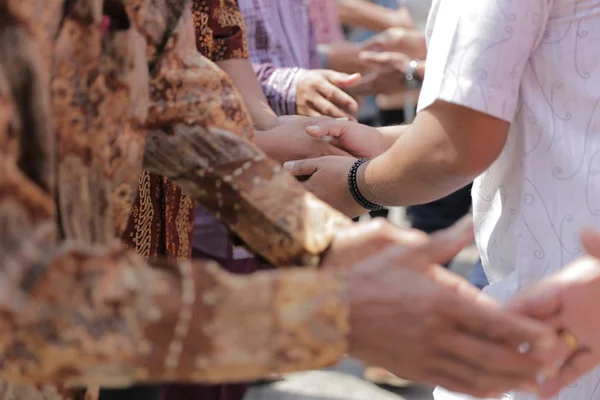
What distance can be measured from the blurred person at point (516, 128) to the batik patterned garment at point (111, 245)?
316 mm

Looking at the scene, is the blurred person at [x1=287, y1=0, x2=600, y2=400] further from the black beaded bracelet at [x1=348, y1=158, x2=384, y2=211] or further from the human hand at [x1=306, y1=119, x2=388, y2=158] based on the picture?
the human hand at [x1=306, y1=119, x2=388, y2=158]

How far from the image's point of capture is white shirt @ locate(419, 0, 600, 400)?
4.02ft

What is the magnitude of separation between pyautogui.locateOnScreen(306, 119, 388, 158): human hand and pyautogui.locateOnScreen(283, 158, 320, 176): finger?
0.27 feet

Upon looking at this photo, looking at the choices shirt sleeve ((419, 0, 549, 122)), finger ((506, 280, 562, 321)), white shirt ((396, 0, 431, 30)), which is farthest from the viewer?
white shirt ((396, 0, 431, 30))

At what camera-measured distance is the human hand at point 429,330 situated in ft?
2.77

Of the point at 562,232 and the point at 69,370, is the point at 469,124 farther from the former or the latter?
the point at 69,370

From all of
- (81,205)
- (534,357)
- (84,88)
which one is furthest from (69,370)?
(534,357)

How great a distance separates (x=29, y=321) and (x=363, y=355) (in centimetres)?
34

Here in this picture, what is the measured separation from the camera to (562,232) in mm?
1307

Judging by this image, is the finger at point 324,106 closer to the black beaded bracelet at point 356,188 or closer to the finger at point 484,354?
the black beaded bracelet at point 356,188

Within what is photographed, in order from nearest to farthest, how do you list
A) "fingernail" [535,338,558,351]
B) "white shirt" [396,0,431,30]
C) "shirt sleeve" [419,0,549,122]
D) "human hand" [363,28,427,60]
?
"fingernail" [535,338,558,351] → "shirt sleeve" [419,0,549,122] → "human hand" [363,28,427,60] → "white shirt" [396,0,431,30]

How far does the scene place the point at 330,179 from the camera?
1.56 metres

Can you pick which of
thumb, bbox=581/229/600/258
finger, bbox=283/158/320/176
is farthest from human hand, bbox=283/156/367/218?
thumb, bbox=581/229/600/258

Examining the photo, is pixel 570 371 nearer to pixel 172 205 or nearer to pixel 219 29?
pixel 172 205
